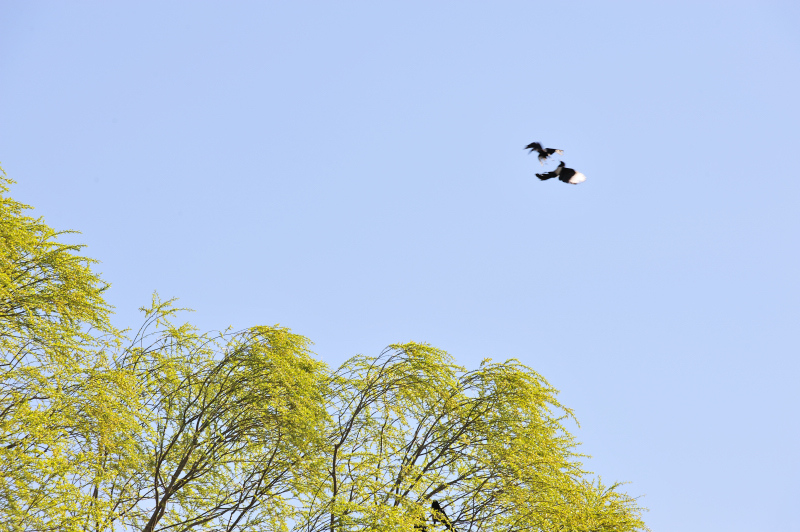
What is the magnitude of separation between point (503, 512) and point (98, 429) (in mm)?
7903

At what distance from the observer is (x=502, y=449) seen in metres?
15.0

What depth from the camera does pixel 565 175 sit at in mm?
12594

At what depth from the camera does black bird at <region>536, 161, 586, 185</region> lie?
12445 mm

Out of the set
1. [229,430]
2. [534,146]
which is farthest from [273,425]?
[534,146]

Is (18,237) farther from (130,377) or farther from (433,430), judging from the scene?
(433,430)

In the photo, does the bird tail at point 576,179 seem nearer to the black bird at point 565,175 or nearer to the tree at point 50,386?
the black bird at point 565,175

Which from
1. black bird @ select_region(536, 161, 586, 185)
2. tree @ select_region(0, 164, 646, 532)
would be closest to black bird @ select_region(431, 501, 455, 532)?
tree @ select_region(0, 164, 646, 532)

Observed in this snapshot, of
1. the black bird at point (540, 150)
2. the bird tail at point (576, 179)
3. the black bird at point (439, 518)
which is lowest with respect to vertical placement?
the black bird at point (439, 518)

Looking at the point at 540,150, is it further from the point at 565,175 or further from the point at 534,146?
the point at 565,175

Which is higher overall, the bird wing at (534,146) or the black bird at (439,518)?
the bird wing at (534,146)

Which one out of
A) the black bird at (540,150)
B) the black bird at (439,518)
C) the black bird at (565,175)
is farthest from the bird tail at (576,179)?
the black bird at (439,518)

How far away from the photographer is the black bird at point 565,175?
12.4 meters

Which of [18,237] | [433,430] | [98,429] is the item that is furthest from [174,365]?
[433,430]

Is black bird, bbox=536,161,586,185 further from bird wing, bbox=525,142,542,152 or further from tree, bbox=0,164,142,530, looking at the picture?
tree, bbox=0,164,142,530
